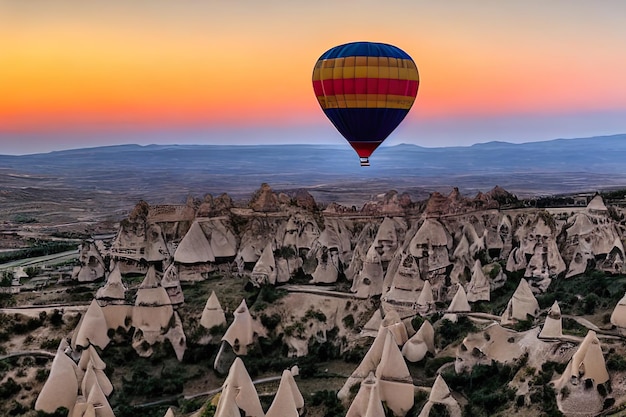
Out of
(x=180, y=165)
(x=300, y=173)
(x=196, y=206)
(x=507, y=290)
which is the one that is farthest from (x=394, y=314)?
(x=180, y=165)

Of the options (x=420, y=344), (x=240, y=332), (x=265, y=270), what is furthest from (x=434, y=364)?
(x=265, y=270)

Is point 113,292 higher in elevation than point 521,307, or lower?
lower

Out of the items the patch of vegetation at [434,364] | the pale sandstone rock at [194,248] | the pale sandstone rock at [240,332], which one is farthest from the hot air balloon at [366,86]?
the pale sandstone rock at [194,248]

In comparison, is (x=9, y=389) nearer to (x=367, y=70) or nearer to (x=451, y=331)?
(x=451, y=331)

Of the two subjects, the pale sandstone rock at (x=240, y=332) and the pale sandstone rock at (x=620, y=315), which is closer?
the pale sandstone rock at (x=620, y=315)

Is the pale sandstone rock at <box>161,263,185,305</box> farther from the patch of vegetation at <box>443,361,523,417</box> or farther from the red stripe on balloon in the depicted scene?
the patch of vegetation at <box>443,361,523,417</box>

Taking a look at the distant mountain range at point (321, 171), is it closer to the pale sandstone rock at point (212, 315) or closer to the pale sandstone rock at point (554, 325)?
the pale sandstone rock at point (212, 315)
